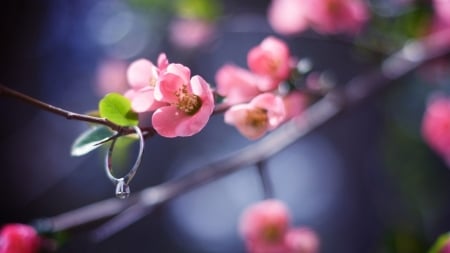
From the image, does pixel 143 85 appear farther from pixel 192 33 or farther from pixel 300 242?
pixel 192 33

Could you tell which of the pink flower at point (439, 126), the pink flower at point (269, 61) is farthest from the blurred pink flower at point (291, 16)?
the pink flower at point (269, 61)

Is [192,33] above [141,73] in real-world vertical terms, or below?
above

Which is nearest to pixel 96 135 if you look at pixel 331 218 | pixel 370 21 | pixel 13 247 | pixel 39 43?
pixel 13 247

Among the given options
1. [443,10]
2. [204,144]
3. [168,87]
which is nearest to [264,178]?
[168,87]

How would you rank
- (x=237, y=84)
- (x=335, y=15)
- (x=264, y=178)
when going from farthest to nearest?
(x=335, y=15)
(x=264, y=178)
(x=237, y=84)

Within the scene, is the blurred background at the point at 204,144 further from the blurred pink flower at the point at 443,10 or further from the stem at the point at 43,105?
the stem at the point at 43,105

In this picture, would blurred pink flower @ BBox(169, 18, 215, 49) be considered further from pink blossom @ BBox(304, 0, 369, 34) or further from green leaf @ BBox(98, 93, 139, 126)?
green leaf @ BBox(98, 93, 139, 126)
